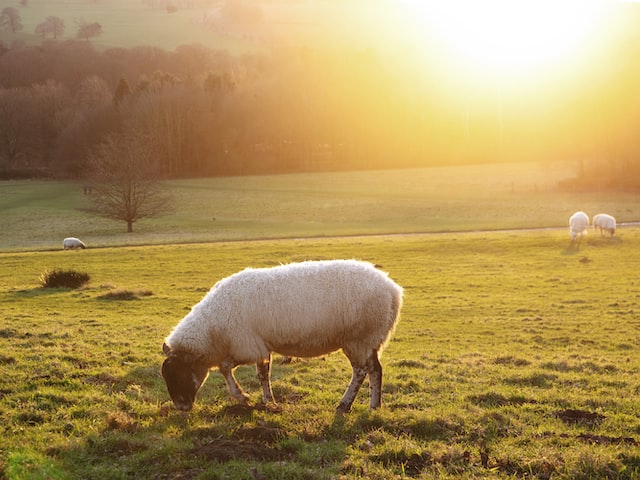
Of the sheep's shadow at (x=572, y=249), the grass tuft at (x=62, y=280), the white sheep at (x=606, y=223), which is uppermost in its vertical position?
the white sheep at (x=606, y=223)

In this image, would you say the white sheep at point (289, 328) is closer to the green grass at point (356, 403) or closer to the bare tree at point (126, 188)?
the green grass at point (356, 403)

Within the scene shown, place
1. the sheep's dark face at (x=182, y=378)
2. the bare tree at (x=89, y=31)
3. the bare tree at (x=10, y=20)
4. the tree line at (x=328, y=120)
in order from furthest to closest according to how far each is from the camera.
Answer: the bare tree at (x=10, y=20), the bare tree at (x=89, y=31), the tree line at (x=328, y=120), the sheep's dark face at (x=182, y=378)

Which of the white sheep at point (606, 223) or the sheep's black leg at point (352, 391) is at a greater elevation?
the white sheep at point (606, 223)

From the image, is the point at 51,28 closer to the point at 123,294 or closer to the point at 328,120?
the point at 328,120

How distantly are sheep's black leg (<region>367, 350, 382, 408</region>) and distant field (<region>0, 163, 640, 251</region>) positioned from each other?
40724 mm

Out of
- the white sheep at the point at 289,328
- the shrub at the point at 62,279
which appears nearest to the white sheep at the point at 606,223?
the shrub at the point at 62,279

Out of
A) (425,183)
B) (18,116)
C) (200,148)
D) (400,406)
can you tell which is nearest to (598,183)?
(425,183)

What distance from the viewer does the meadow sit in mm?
7645

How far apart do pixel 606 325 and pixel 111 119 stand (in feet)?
331

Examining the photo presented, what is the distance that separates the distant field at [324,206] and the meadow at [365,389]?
16285mm

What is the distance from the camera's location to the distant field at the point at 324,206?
5670 centimetres

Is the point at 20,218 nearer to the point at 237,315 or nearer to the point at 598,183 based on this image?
the point at 237,315

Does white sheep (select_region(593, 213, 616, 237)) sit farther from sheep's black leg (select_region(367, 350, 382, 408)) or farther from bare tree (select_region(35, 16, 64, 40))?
bare tree (select_region(35, 16, 64, 40))

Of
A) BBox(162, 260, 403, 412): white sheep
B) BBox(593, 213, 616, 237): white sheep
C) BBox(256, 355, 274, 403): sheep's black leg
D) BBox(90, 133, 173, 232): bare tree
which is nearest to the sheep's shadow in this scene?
BBox(593, 213, 616, 237): white sheep
